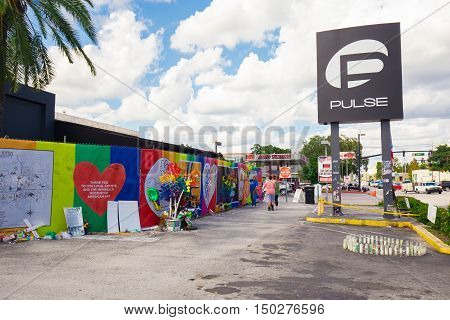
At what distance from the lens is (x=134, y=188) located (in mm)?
11922

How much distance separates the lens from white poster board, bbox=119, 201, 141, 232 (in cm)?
1131

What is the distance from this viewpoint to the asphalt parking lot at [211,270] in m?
5.24

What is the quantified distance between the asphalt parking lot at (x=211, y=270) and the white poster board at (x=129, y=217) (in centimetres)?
104

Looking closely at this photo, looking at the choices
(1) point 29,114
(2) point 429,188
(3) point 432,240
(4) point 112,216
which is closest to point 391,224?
(3) point 432,240

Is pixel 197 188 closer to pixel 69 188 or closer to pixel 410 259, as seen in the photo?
pixel 69 188

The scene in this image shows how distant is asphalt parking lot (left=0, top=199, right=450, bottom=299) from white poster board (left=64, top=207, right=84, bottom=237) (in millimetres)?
634

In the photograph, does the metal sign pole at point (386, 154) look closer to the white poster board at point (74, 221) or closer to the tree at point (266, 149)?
the white poster board at point (74, 221)

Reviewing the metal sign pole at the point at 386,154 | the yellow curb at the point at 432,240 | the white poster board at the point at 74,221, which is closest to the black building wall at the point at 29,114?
the white poster board at the point at 74,221

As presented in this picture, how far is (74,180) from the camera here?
10.7 metres

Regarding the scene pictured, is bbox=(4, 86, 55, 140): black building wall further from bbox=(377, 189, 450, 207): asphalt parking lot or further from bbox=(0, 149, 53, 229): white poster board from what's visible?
bbox=(377, 189, 450, 207): asphalt parking lot

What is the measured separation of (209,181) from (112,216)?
6536 millimetres

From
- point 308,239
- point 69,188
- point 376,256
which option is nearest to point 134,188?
point 69,188

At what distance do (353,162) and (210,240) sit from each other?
83.9 meters

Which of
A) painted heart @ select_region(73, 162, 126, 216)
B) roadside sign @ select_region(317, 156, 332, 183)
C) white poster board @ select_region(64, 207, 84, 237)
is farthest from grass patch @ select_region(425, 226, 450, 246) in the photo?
white poster board @ select_region(64, 207, 84, 237)
